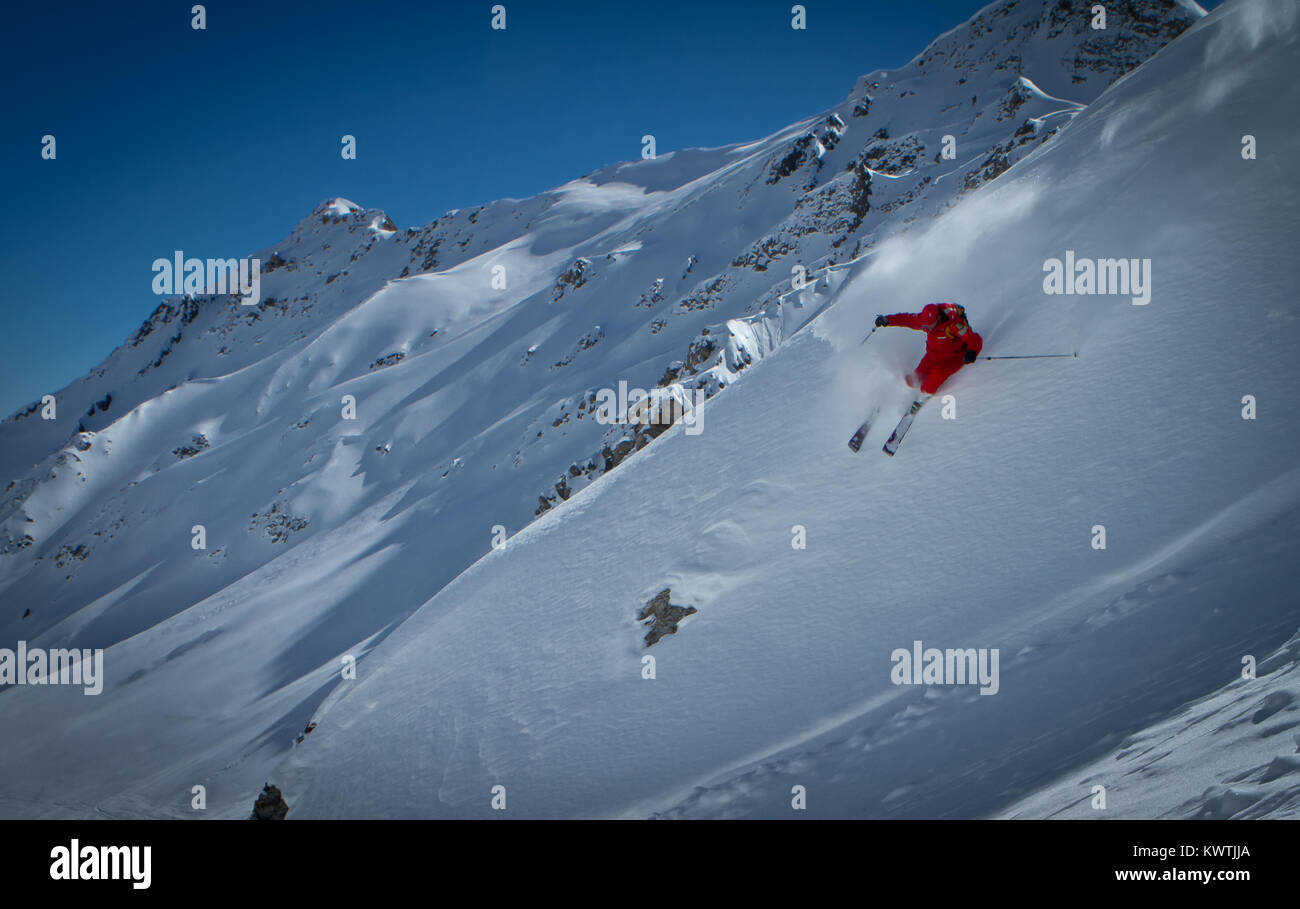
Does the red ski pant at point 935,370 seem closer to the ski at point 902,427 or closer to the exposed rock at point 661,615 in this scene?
the ski at point 902,427

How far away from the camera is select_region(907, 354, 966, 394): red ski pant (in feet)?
28.7

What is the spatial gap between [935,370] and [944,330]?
602mm

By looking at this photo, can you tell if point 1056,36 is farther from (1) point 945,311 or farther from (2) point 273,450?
(2) point 273,450

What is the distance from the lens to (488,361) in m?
56.5

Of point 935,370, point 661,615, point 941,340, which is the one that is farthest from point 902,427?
point 661,615

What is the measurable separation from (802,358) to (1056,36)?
Result: 63.4 m

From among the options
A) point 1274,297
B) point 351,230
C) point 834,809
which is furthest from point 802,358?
point 351,230

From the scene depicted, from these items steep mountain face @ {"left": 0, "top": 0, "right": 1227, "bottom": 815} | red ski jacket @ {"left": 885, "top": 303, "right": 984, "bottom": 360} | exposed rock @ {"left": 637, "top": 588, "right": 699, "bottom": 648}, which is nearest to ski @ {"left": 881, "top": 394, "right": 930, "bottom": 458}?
red ski jacket @ {"left": 885, "top": 303, "right": 984, "bottom": 360}

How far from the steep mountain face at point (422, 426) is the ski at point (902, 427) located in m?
4.00

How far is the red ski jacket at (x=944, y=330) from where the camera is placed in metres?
8.48

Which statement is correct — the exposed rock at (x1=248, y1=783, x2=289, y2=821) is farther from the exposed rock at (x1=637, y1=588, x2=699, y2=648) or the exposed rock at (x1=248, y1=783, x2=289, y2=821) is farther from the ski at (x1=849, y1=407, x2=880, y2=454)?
the ski at (x1=849, y1=407, x2=880, y2=454)

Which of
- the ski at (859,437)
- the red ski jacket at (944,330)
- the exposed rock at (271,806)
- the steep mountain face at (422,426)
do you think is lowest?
the exposed rock at (271,806)

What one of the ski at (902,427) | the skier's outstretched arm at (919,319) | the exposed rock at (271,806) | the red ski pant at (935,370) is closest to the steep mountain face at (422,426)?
the exposed rock at (271,806)

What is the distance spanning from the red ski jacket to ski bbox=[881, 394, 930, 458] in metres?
0.67
